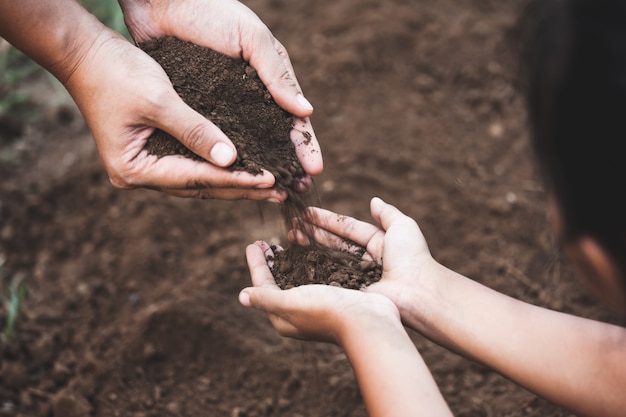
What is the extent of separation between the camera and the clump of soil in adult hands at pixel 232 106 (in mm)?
1790

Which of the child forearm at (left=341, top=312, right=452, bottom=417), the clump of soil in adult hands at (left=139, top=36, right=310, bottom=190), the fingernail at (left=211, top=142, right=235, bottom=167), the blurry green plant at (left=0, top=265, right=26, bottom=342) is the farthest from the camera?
the blurry green plant at (left=0, top=265, right=26, bottom=342)

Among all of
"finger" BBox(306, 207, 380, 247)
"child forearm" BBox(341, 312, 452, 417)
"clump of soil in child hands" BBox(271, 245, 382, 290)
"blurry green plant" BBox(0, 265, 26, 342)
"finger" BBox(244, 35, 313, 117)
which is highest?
"finger" BBox(244, 35, 313, 117)

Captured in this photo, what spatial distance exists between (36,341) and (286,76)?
1458 millimetres

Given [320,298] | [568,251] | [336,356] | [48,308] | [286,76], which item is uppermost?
[568,251]

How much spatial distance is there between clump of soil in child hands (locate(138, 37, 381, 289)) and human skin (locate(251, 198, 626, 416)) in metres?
0.07

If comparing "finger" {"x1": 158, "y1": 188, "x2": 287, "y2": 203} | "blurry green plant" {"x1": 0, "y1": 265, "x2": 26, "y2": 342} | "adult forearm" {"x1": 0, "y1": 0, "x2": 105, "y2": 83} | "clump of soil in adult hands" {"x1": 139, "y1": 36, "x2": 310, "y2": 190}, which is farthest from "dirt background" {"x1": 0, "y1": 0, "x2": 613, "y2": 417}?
"adult forearm" {"x1": 0, "y1": 0, "x2": 105, "y2": 83}

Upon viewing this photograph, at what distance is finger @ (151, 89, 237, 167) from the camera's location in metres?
1.67

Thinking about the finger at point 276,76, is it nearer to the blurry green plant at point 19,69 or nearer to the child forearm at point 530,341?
the child forearm at point 530,341

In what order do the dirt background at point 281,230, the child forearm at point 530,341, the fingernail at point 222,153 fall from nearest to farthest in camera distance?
the child forearm at point 530,341
the fingernail at point 222,153
the dirt background at point 281,230

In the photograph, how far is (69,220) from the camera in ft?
8.88

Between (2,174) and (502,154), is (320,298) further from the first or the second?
(2,174)

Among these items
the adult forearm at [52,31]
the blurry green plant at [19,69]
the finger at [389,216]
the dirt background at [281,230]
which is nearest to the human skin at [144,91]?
the adult forearm at [52,31]

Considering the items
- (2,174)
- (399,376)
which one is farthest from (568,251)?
(2,174)

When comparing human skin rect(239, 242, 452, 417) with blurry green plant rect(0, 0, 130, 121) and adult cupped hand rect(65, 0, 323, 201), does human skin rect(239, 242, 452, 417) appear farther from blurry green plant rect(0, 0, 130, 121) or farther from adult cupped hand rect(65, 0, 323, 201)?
blurry green plant rect(0, 0, 130, 121)
